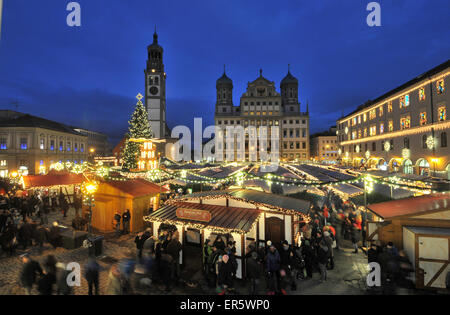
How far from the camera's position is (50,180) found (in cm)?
1802

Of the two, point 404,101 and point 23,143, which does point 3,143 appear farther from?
point 404,101

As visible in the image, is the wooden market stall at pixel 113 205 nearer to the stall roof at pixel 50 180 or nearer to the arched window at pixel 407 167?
the stall roof at pixel 50 180

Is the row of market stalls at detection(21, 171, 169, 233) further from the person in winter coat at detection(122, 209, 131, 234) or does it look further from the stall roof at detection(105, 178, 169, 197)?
the person in winter coat at detection(122, 209, 131, 234)

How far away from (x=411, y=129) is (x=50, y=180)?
4533cm

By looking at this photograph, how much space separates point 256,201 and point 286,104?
256 feet

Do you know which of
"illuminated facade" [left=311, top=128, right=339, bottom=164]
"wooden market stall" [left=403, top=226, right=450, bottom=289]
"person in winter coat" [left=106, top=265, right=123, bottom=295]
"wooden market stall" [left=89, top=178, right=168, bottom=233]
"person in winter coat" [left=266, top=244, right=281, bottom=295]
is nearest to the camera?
"person in winter coat" [left=106, top=265, right=123, bottom=295]

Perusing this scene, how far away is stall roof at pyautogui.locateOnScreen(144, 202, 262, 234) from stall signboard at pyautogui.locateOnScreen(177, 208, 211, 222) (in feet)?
0.41

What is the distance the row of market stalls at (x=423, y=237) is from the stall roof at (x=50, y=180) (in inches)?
901

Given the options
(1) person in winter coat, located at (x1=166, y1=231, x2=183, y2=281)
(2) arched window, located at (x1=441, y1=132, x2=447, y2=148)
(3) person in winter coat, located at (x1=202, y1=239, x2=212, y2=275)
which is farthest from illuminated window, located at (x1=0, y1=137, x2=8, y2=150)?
(2) arched window, located at (x1=441, y1=132, x2=447, y2=148)

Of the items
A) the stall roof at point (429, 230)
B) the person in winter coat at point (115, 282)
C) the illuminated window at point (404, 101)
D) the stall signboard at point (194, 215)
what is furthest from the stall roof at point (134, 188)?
the illuminated window at point (404, 101)

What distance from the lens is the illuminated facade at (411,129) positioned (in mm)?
24391

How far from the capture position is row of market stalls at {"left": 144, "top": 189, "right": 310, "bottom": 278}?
7.58 m

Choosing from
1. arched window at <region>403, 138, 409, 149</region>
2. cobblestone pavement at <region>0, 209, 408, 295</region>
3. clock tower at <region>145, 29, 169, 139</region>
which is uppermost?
clock tower at <region>145, 29, 169, 139</region>

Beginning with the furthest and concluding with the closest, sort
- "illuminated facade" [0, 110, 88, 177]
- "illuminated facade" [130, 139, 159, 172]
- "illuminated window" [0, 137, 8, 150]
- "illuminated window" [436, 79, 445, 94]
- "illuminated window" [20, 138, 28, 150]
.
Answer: "illuminated window" [20, 138, 28, 150] → "illuminated window" [0, 137, 8, 150] → "illuminated facade" [0, 110, 88, 177] → "illuminated facade" [130, 139, 159, 172] → "illuminated window" [436, 79, 445, 94]
